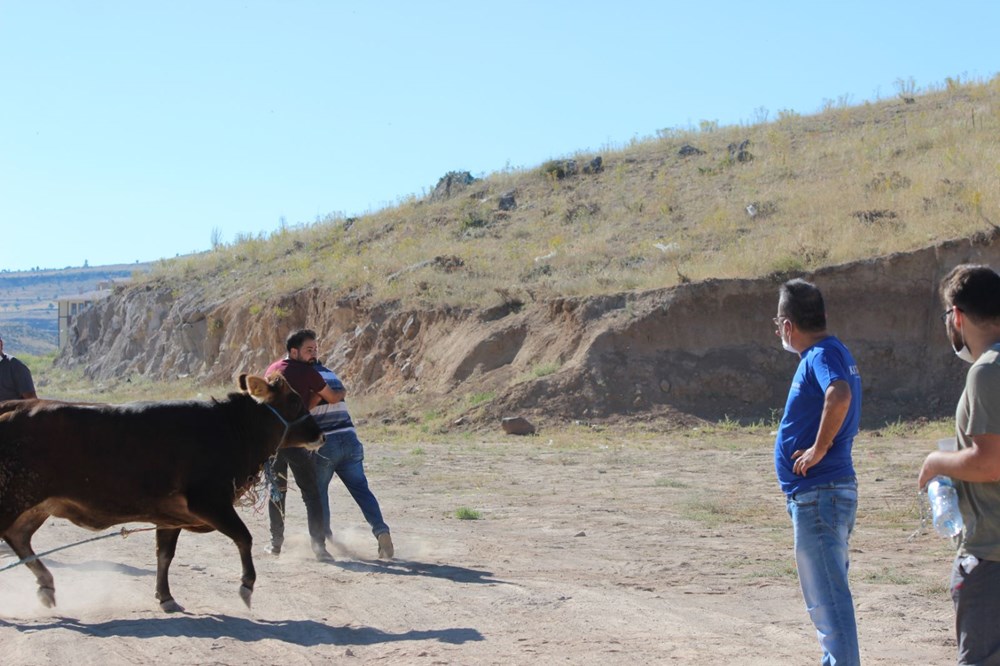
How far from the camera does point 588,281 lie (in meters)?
29.4

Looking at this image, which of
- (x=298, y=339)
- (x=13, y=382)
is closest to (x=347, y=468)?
(x=298, y=339)

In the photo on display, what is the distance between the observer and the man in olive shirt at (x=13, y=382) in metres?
11.9

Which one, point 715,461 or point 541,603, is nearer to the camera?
point 541,603

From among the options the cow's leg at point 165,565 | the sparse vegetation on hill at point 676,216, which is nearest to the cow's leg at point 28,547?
the cow's leg at point 165,565

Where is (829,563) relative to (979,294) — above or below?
below

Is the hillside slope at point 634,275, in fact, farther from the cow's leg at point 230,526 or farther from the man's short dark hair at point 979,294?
the man's short dark hair at point 979,294

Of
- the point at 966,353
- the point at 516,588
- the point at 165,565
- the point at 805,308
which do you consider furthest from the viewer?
the point at 516,588

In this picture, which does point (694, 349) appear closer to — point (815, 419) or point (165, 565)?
point (165, 565)

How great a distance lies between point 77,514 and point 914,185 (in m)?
25.9

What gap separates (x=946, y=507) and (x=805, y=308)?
5.01 feet

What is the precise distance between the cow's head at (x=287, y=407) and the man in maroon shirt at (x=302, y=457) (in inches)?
32.8

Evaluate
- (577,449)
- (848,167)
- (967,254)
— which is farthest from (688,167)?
(577,449)

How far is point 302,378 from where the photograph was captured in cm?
1074

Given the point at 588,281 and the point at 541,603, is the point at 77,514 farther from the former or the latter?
the point at 588,281
